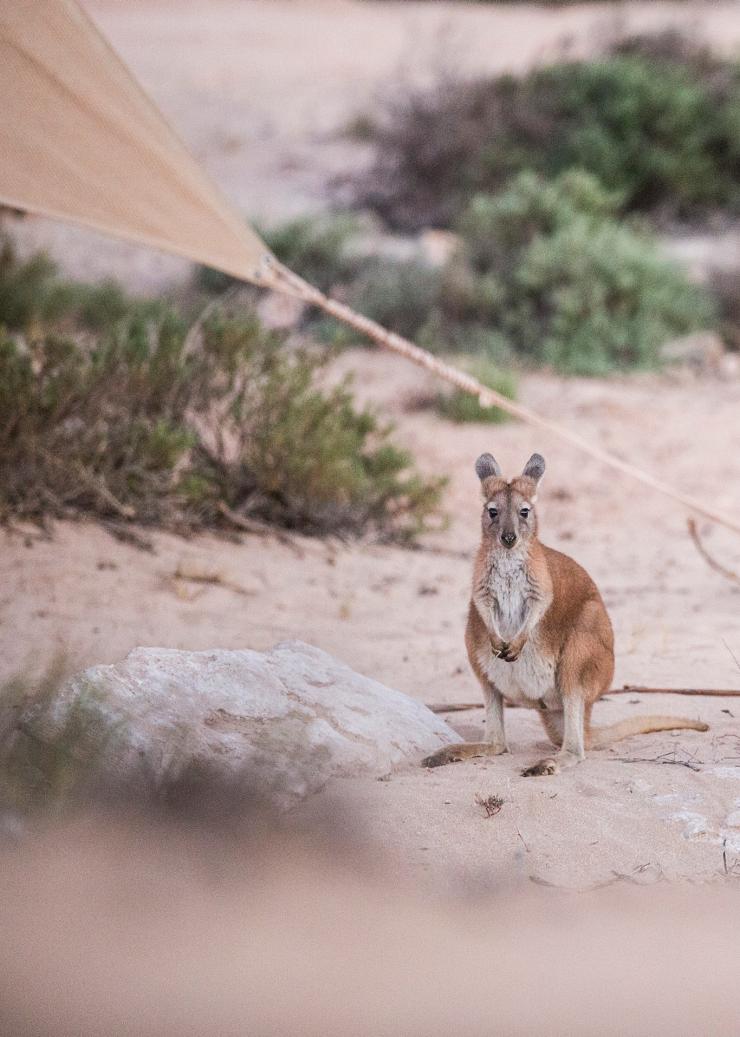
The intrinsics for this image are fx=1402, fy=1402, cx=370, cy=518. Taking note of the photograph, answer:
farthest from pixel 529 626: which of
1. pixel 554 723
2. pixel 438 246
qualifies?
pixel 438 246

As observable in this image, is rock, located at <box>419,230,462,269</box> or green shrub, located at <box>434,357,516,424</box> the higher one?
rock, located at <box>419,230,462,269</box>

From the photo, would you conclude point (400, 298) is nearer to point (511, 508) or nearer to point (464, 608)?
point (464, 608)

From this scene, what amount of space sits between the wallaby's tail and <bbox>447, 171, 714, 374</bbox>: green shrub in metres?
6.38

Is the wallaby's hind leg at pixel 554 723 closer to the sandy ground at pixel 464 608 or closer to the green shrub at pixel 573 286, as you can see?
the sandy ground at pixel 464 608

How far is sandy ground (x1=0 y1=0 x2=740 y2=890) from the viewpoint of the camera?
11.5ft

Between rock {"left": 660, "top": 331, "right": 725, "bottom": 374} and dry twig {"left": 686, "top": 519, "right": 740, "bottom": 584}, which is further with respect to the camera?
rock {"left": 660, "top": 331, "right": 725, "bottom": 374}

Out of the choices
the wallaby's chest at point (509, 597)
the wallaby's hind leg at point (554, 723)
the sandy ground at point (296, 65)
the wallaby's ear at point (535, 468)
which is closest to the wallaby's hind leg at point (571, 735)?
the wallaby's hind leg at point (554, 723)

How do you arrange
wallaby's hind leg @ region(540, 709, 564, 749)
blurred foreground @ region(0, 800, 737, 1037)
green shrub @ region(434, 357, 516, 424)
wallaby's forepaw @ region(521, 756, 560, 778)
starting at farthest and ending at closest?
green shrub @ region(434, 357, 516, 424) → wallaby's hind leg @ region(540, 709, 564, 749) → wallaby's forepaw @ region(521, 756, 560, 778) → blurred foreground @ region(0, 800, 737, 1037)

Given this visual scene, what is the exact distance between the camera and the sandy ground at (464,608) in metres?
3.50

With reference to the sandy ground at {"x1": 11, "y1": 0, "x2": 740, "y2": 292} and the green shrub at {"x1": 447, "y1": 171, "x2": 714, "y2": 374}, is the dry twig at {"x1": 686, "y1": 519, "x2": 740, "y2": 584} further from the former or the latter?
the sandy ground at {"x1": 11, "y1": 0, "x2": 740, "y2": 292}

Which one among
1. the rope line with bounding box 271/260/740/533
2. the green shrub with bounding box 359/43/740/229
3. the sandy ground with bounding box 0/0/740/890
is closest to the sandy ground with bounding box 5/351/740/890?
the sandy ground with bounding box 0/0/740/890

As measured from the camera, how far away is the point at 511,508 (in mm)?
3877

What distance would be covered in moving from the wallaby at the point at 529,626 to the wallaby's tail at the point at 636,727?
0.59 ft

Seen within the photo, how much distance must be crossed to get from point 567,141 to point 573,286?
13.8 ft
